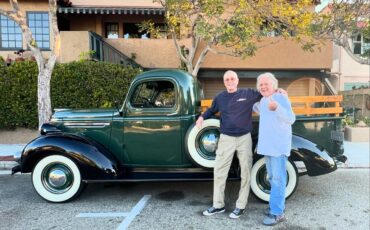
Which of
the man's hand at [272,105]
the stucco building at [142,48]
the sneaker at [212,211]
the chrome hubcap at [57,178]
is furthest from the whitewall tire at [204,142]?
the stucco building at [142,48]

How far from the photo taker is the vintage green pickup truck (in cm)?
445

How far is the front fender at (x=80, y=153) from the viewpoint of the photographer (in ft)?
14.7

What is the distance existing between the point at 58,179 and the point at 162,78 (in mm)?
2187

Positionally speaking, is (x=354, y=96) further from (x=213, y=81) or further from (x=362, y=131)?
(x=213, y=81)

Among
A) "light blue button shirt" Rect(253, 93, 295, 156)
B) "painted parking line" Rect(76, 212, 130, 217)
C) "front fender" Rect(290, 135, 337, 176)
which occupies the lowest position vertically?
"painted parking line" Rect(76, 212, 130, 217)

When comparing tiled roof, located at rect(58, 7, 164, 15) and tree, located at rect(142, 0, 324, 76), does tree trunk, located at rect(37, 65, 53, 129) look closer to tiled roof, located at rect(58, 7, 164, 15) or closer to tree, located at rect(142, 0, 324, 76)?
tree, located at rect(142, 0, 324, 76)

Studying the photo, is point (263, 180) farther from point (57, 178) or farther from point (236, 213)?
point (57, 178)

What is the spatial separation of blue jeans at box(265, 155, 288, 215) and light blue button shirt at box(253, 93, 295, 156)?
0.11 m

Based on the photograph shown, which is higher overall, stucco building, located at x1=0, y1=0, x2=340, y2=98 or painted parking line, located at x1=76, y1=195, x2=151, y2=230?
stucco building, located at x1=0, y1=0, x2=340, y2=98

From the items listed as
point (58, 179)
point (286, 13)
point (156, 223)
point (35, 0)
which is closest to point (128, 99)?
point (58, 179)

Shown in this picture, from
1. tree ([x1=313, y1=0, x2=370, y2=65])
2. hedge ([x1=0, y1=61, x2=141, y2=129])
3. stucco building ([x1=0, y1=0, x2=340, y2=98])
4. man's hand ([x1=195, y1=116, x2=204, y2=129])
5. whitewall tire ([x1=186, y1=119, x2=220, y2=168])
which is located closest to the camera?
man's hand ([x1=195, y1=116, x2=204, y2=129])

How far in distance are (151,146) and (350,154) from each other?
18.8 ft

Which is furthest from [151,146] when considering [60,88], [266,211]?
[60,88]

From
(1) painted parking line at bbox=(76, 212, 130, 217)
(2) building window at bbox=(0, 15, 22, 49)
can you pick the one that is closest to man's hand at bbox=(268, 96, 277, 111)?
(1) painted parking line at bbox=(76, 212, 130, 217)
